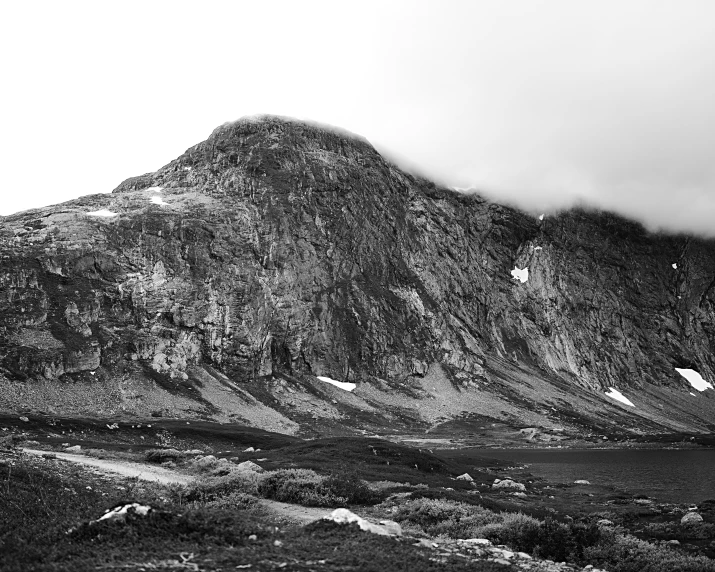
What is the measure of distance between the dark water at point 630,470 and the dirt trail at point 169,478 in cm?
4183

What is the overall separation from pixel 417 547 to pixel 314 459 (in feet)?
121

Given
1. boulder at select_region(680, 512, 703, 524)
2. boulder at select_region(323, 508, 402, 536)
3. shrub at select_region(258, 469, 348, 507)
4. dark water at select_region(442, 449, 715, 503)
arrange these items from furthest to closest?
dark water at select_region(442, 449, 715, 503) < boulder at select_region(680, 512, 703, 524) < shrub at select_region(258, 469, 348, 507) < boulder at select_region(323, 508, 402, 536)

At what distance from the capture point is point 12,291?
Result: 145 meters

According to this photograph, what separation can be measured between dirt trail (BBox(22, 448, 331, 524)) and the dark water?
41826mm

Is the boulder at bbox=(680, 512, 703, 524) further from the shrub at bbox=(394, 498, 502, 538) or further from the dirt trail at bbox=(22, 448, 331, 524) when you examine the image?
the dirt trail at bbox=(22, 448, 331, 524)

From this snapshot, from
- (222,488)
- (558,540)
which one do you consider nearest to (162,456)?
(222,488)

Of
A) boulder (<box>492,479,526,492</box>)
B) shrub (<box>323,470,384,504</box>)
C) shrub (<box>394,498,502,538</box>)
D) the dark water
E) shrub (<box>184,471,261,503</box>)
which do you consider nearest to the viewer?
shrub (<box>394,498,502,538</box>)

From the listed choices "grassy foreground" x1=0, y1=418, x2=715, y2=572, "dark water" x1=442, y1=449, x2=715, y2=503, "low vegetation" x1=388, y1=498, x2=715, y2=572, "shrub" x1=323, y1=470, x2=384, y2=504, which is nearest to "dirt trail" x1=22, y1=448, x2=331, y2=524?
"grassy foreground" x1=0, y1=418, x2=715, y2=572

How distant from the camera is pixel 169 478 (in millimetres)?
35688

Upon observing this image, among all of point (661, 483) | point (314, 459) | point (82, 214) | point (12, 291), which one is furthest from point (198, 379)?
point (661, 483)

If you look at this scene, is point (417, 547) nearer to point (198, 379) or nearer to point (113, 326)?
point (198, 379)

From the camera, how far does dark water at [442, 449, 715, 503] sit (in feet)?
200

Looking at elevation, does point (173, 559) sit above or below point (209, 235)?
below

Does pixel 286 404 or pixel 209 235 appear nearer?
pixel 286 404
